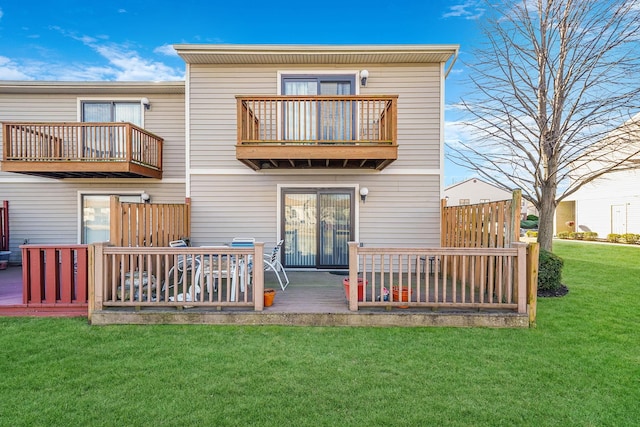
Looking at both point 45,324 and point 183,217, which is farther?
point 183,217

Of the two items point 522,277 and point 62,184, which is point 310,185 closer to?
point 522,277

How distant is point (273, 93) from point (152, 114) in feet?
12.4

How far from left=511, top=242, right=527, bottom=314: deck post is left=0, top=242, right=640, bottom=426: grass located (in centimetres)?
38

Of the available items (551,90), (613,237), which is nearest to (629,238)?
(613,237)

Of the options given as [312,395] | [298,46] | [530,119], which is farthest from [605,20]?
[312,395]

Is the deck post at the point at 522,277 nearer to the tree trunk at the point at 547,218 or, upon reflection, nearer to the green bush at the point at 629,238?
the tree trunk at the point at 547,218

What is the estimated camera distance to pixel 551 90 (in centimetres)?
714

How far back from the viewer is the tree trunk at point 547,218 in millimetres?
7113

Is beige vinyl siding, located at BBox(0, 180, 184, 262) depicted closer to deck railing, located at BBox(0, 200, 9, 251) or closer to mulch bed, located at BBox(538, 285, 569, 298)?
deck railing, located at BBox(0, 200, 9, 251)

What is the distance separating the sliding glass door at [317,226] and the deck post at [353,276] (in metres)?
3.01

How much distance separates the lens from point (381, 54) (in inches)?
276

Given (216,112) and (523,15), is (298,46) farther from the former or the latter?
(523,15)

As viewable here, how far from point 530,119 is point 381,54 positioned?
155 inches

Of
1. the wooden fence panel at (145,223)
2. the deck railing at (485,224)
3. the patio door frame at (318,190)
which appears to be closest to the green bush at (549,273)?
the deck railing at (485,224)
